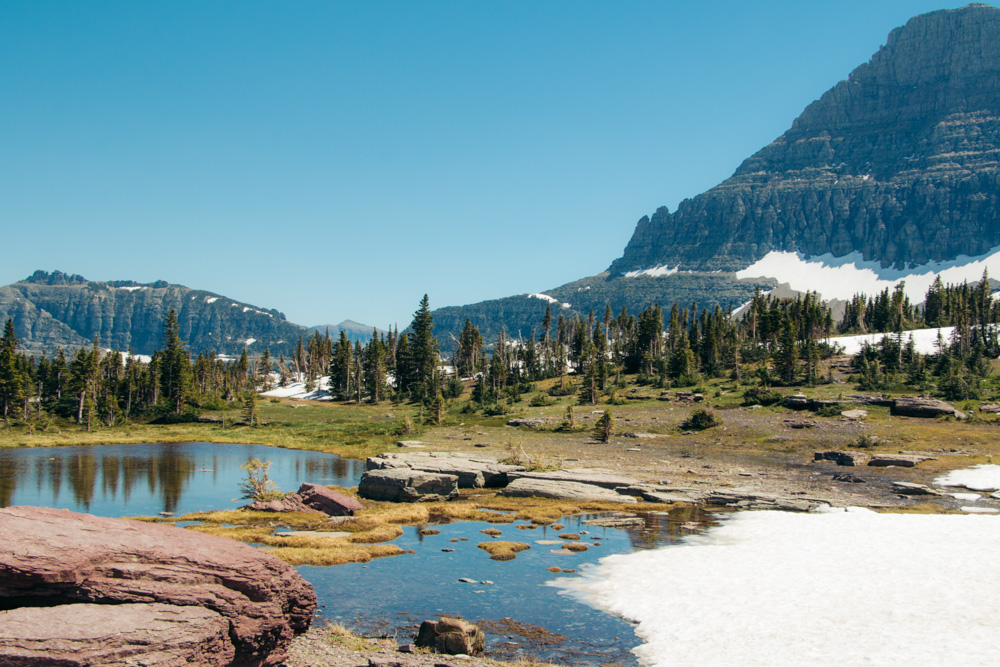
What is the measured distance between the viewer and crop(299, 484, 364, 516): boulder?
32.0 meters

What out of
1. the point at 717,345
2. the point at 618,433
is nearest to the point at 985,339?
the point at 717,345

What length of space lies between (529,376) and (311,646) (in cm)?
11021

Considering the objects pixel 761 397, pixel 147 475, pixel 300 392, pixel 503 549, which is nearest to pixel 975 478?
pixel 503 549

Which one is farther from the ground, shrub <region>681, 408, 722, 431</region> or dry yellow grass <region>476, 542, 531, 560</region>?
shrub <region>681, 408, 722, 431</region>

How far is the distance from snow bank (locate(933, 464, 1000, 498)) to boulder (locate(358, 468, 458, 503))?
29.2 metres

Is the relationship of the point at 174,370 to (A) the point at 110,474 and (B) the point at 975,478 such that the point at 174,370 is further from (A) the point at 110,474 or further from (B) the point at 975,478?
(B) the point at 975,478

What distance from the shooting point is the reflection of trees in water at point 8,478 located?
34.9 meters

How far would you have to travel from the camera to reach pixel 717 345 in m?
111

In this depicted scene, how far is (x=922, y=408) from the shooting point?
63.1m

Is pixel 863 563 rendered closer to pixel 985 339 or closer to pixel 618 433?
pixel 618 433

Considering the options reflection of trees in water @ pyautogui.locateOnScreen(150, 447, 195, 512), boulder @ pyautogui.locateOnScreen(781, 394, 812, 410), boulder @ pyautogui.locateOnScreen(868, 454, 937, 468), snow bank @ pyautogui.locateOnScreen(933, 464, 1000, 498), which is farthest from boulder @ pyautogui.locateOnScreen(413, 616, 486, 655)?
boulder @ pyautogui.locateOnScreen(781, 394, 812, 410)

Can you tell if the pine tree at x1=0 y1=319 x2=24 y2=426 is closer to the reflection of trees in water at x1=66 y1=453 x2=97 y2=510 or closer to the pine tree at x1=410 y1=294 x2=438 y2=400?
the reflection of trees in water at x1=66 y1=453 x2=97 y2=510

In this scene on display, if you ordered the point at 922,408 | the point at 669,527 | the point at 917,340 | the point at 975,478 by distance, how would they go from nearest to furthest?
the point at 669,527, the point at 975,478, the point at 922,408, the point at 917,340

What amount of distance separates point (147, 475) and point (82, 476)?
4201mm
